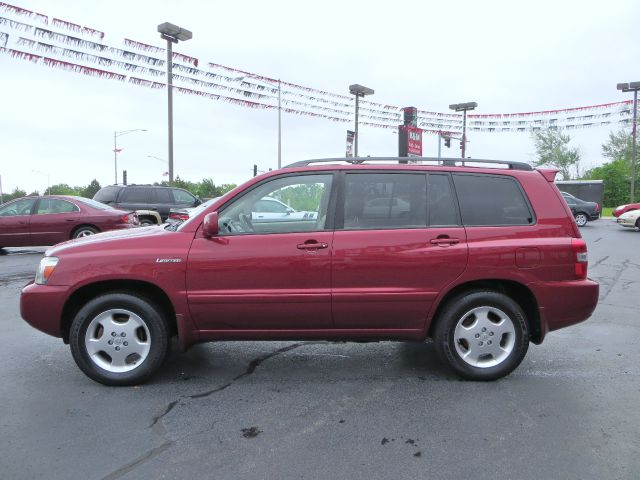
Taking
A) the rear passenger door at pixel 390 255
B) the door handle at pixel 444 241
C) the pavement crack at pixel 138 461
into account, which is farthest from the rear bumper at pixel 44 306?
the door handle at pixel 444 241

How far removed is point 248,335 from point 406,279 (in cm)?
128

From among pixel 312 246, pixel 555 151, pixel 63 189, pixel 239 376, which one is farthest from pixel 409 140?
pixel 63 189

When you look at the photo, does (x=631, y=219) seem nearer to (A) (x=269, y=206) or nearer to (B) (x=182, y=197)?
(B) (x=182, y=197)

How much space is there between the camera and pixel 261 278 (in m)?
3.96

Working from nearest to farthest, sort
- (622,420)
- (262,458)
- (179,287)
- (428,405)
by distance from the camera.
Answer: (262,458), (622,420), (428,405), (179,287)

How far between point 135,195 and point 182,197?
1.54m

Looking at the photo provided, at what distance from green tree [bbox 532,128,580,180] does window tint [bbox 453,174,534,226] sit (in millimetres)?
64836

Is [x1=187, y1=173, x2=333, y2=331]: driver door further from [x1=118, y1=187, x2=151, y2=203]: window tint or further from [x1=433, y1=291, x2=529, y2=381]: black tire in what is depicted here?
[x1=118, y1=187, x2=151, y2=203]: window tint

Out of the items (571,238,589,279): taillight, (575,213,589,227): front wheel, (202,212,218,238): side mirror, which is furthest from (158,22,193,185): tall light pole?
(571,238,589,279): taillight

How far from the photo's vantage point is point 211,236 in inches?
157

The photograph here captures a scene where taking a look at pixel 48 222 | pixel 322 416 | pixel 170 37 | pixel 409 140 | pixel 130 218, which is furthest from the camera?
pixel 170 37

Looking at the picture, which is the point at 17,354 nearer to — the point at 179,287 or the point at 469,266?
the point at 179,287

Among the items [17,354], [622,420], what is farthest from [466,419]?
[17,354]

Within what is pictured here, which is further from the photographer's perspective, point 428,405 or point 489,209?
point 489,209
